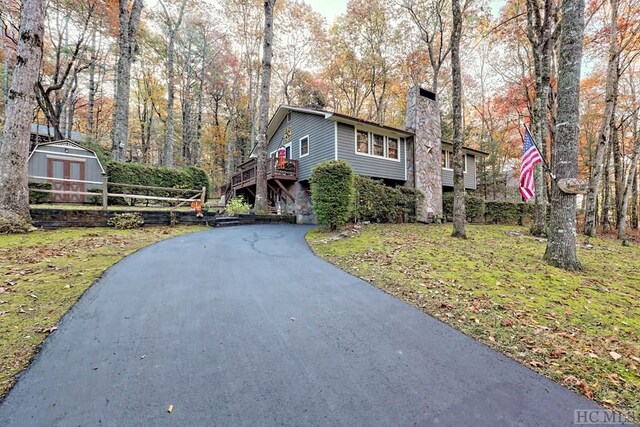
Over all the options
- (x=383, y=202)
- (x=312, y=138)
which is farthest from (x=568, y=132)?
(x=312, y=138)

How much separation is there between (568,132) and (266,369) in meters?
6.42

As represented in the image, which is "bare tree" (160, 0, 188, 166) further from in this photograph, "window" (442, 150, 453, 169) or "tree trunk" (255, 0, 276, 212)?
"window" (442, 150, 453, 169)

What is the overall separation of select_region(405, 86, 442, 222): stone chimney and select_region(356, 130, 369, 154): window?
8.72 feet

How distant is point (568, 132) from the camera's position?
5113 mm

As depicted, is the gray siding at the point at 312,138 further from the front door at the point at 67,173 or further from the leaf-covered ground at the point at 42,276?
the front door at the point at 67,173

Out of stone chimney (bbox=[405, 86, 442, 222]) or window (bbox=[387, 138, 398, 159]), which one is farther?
window (bbox=[387, 138, 398, 159])

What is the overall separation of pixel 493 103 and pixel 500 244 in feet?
67.1

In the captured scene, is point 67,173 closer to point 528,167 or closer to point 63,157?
point 63,157

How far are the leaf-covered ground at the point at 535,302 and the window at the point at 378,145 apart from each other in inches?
353

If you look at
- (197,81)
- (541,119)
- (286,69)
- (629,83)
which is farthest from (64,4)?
(629,83)

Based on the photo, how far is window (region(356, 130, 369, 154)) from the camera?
47.6ft

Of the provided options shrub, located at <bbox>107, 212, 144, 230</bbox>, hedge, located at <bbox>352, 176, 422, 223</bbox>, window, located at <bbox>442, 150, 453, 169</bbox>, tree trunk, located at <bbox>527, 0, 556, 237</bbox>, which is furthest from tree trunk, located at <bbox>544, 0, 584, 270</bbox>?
window, located at <bbox>442, 150, 453, 169</bbox>

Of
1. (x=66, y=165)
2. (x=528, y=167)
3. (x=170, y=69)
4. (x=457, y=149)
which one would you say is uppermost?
(x=170, y=69)

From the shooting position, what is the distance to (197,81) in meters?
24.8
